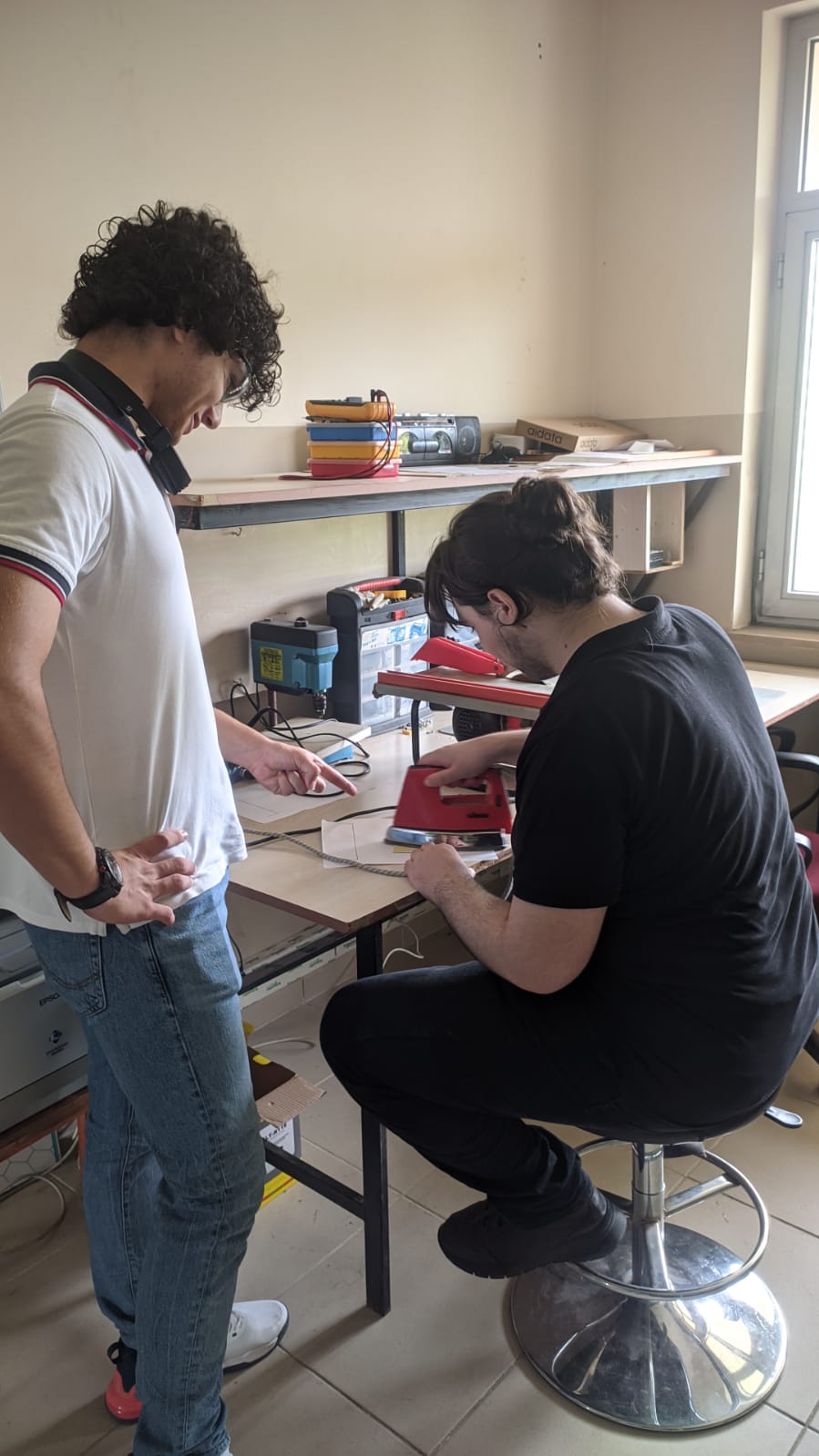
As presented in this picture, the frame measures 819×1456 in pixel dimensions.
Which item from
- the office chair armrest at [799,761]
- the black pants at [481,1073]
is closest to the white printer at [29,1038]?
the black pants at [481,1073]

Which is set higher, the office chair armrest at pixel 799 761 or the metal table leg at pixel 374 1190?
the office chair armrest at pixel 799 761

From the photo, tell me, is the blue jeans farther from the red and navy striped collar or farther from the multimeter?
the multimeter

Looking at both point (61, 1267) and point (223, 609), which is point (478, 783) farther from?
point (61, 1267)

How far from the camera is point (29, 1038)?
5.90 feet

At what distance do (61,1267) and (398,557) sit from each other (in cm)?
173

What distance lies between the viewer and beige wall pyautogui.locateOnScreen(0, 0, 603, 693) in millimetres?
1795

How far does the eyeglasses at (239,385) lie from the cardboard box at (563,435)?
1730 millimetres

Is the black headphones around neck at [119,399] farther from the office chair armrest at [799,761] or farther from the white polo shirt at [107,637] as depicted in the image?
the office chair armrest at [799,761]

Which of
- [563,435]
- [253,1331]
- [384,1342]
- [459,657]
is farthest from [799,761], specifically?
[253,1331]

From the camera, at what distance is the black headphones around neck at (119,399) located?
108 cm

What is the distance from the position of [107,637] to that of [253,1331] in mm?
1232

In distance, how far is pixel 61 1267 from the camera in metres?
1.87

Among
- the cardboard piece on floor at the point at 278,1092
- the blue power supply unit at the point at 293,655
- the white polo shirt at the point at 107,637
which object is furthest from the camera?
the blue power supply unit at the point at 293,655

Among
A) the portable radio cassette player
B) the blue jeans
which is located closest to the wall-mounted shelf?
the portable radio cassette player
